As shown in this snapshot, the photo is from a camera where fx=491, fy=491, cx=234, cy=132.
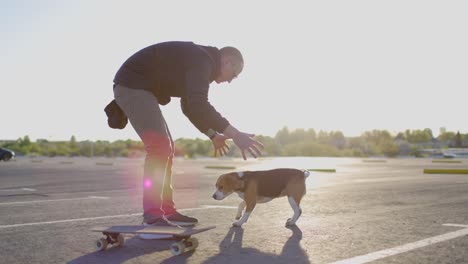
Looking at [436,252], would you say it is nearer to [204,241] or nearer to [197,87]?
[204,241]

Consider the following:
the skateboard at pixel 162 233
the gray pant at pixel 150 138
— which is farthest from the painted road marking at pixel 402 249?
the gray pant at pixel 150 138

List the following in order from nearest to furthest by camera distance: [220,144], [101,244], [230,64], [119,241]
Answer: [101,244] → [119,241] → [220,144] → [230,64]

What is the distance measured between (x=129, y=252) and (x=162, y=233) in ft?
1.08

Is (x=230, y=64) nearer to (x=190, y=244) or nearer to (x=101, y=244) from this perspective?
(x=190, y=244)

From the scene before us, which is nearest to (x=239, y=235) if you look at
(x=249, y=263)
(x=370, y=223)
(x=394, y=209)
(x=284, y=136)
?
(x=249, y=263)

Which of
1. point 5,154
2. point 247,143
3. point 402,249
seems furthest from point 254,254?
point 5,154

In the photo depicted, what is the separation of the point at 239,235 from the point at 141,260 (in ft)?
4.30

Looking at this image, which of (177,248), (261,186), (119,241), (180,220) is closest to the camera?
(177,248)

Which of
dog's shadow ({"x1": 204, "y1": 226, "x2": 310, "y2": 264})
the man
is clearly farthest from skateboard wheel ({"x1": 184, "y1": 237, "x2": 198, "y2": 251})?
the man

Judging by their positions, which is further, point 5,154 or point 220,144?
point 5,154

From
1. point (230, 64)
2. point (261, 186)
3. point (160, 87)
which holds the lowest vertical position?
point (261, 186)

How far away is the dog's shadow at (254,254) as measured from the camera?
359 centimetres

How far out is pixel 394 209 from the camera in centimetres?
675

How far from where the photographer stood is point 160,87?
4.70 meters
